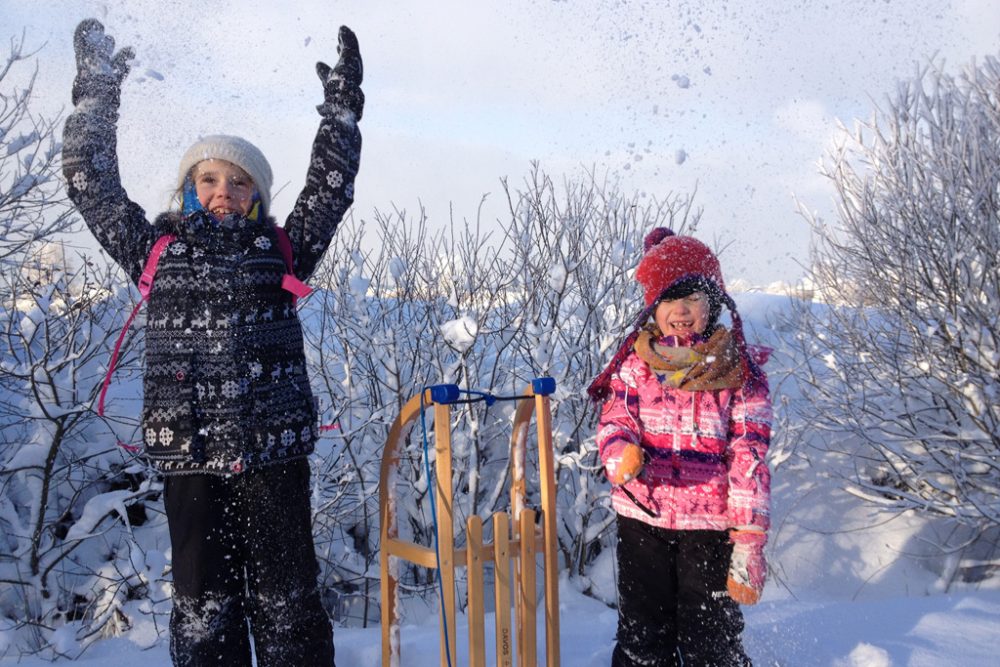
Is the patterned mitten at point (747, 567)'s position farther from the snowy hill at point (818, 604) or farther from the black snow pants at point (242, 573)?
the black snow pants at point (242, 573)

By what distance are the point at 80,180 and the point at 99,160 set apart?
3.0 inches

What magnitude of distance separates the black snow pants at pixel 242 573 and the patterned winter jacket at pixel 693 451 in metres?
0.92

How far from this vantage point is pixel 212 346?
1.94 metres

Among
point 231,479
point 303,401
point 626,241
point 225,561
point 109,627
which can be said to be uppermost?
point 626,241

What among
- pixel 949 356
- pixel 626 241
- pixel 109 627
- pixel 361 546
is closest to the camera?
pixel 109 627

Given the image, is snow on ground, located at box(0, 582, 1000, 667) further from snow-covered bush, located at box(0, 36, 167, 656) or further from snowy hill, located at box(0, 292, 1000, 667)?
snow-covered bush, located at box(0, 36, 167, 656)

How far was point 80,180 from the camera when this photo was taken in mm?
2018

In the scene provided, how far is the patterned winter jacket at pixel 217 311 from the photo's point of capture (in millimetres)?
1913

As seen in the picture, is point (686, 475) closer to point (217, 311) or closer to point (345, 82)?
point (217, 311)

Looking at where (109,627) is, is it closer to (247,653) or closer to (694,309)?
(247,653)

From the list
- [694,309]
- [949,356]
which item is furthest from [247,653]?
[949,356]

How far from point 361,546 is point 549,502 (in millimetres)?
5896

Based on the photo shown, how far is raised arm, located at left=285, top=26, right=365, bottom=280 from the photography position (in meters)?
2.11

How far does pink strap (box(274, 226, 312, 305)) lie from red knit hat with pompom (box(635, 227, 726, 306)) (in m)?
1.09
